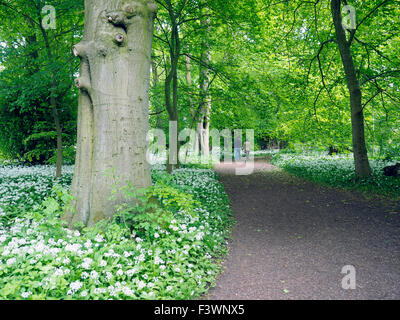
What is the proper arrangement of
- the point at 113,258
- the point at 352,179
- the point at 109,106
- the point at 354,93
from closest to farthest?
the point at 113,258 → the point at 109,106 → the point at 354,93 → the point at 352,179

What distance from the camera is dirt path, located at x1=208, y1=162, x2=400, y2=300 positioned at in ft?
11.6

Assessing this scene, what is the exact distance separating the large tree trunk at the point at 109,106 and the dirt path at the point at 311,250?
7.30 ft

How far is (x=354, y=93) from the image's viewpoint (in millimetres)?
10898

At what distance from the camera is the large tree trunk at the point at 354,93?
35.1ft

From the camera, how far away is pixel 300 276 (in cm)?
391

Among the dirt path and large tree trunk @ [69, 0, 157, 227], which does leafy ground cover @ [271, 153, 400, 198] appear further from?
large tree trunk @ [69, 0, 157, 227]

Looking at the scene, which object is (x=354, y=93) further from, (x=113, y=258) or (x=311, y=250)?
(x=113, y=258)

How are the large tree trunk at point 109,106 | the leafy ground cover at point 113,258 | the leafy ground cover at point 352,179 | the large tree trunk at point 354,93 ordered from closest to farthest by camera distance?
the leafy ground cover at point 113,258 < the large tree trunk at point 109,106 < the leafy ground cover at point 352,179 < the large tree trunk at point 354,93

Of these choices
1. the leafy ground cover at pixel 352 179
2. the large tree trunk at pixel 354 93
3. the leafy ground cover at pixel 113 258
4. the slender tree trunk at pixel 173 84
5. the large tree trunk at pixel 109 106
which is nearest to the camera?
the leafy ground cover at pixel 113 258

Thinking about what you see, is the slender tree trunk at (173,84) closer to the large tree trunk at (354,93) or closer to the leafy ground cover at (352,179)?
the large tree trunk at (354,93)

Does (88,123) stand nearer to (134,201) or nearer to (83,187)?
(83,187)

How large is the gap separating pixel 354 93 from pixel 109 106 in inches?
389

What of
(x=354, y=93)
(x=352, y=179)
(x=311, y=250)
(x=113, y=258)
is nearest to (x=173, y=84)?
(x=354, y=93)

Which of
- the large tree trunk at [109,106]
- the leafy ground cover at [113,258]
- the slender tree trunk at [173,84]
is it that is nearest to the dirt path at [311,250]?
the leafy ground cover at [113,258]
